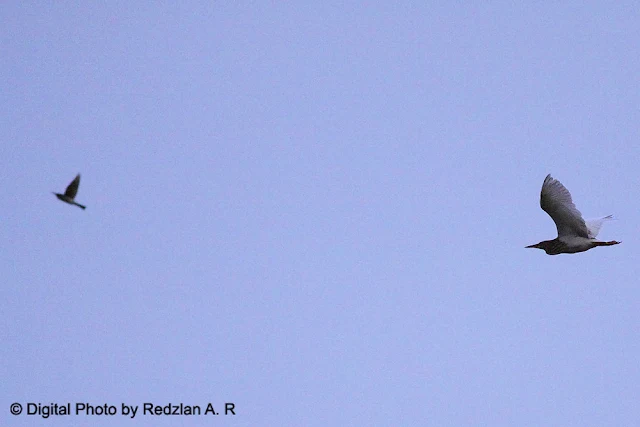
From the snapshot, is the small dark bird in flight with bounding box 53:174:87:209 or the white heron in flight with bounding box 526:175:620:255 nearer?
the white heron in flight with bounding box 526:175:620:255

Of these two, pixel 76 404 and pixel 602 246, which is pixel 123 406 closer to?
pixel 76 404

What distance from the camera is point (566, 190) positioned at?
4450 centimetres

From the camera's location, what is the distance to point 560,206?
44906 millimetres

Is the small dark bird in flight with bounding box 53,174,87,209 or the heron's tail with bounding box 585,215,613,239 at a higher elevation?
the small dark bird in flight with bounding box 53,174,87,209

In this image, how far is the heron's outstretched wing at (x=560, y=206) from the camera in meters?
44.5

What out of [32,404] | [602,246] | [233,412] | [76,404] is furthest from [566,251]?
[32,404]

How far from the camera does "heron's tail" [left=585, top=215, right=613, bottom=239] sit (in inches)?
1840

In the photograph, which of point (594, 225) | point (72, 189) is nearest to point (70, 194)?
point (72, 189)

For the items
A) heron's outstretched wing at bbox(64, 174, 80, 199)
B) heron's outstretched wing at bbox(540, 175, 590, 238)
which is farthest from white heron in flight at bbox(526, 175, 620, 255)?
heron's outstretched wing at bbox(64, 174, 80, 199)

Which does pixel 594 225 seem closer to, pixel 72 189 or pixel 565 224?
pixel 565 224

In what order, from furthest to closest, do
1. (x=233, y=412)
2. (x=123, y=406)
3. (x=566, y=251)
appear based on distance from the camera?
(x=233, y=412) < (x=123, y=406) < (x=566, y=251)

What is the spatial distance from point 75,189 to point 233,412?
1605 cm

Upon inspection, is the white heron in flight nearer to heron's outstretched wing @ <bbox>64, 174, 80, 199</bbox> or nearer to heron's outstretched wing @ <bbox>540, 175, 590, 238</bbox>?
heron's outstretched wing @ <bbox>540, 175, 590, 238</bbox>

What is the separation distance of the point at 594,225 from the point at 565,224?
5.77 ft
